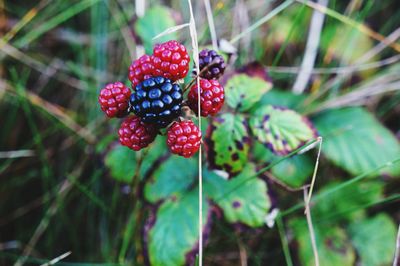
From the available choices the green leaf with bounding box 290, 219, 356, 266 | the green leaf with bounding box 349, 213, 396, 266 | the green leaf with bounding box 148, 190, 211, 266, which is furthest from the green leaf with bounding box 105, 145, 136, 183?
the green leaf with bounding box 349, 213, 396, 266

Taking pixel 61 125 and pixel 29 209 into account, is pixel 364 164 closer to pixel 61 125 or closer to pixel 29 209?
pixel 61 125

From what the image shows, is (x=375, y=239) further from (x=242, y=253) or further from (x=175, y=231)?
(x=175, y=231)

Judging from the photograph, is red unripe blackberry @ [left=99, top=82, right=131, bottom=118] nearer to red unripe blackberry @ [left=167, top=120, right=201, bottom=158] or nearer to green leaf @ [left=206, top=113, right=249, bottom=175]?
red unripe blackberry @ [left=167, top=120, right=201, bottom=158]

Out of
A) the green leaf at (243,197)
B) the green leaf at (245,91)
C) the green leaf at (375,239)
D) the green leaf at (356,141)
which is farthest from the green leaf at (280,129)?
the green leaf at (375,239)

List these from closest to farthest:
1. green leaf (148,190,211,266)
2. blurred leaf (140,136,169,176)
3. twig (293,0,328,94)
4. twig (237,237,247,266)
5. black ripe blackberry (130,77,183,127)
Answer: black ripe blackberry (130,77,183,127) → green leaf (148,190,211,266) → blurred leaf (140,136,169,176) → twig (237,237,247,266) → twig (293,0,328,94)

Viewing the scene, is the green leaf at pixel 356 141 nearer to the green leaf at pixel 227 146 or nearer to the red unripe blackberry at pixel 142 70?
the green leaf at pixel 227 146

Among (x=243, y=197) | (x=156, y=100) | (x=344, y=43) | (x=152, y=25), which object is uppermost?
(x=344, y=43)

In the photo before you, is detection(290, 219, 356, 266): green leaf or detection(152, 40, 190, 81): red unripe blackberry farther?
detection(290, 219, 356, 266): green leaf

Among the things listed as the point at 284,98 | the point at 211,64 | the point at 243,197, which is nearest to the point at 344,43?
the point at 284,98
